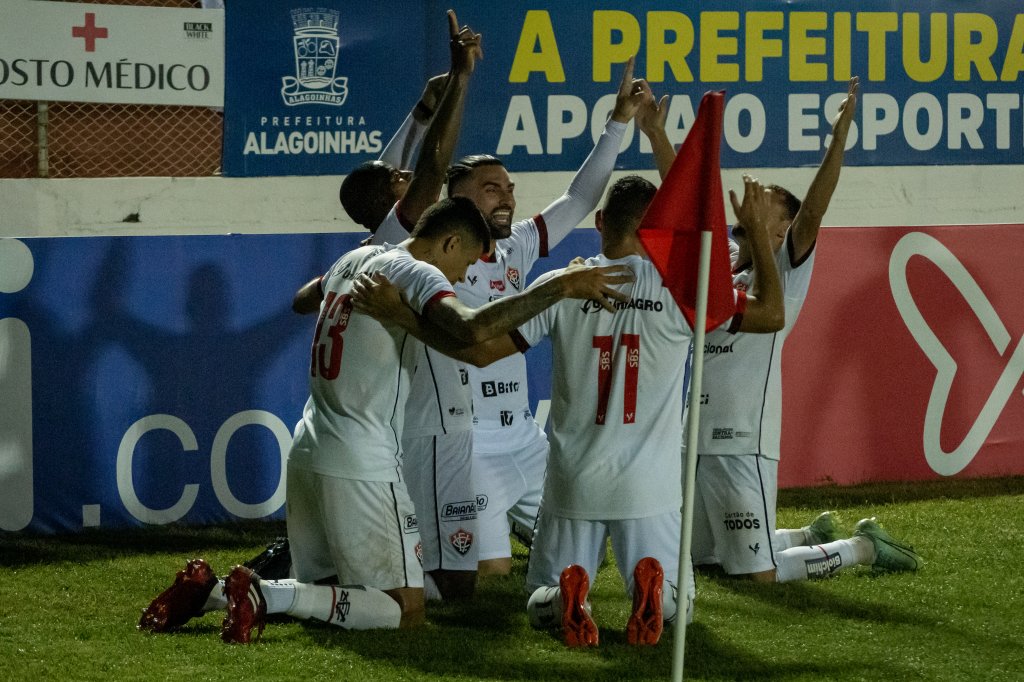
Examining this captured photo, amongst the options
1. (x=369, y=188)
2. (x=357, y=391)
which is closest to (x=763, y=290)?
(x=357, y=391)

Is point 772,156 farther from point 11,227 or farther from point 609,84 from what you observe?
point 11,227

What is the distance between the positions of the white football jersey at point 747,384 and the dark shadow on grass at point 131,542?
263 cm

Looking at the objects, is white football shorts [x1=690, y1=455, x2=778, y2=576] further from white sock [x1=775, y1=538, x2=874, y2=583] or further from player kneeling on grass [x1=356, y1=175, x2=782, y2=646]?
player kneeling on grass [x1=356, y1=175, x2=782, y2=646]

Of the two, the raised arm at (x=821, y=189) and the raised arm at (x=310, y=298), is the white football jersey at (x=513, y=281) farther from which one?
the raised arm at (x=821, y=189)

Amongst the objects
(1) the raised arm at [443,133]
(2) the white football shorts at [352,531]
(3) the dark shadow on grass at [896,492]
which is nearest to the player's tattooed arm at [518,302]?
(2) the white football shorts at [352,531]

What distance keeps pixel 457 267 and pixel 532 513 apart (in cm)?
209

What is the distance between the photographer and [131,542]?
8.13 metres

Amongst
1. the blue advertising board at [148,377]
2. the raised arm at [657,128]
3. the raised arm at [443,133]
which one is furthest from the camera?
the blue advertising board at [148,377]

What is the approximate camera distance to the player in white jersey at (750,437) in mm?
6809

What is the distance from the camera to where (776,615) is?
20.9ft

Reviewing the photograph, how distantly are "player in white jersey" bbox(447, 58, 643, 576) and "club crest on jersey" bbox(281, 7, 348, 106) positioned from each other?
4.59 metres

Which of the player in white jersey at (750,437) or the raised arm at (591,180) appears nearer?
the player in white jersey at (750,437)

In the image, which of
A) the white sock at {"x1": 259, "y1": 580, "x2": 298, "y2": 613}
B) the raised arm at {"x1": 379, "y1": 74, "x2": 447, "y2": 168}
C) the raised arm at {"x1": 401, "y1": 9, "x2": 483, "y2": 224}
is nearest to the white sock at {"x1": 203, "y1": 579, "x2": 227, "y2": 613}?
the white sock at {"x1": 259, "y1": 580, "x2": 298, "y2": 613}

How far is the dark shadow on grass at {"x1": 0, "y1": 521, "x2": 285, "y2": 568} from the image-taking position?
7.82 metres
